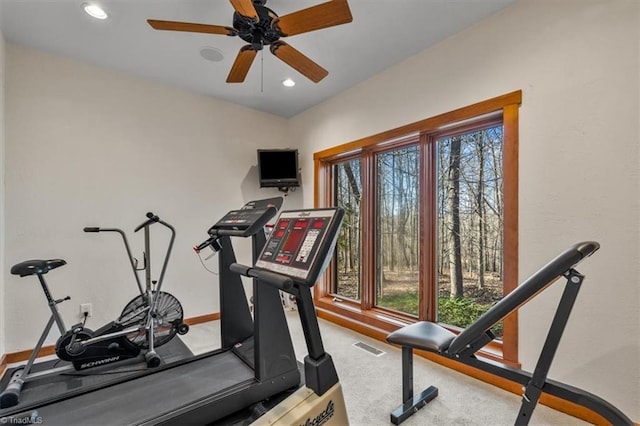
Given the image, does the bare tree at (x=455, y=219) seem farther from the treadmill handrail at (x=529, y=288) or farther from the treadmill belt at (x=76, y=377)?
the treadmill belt at (x=76, y=377)

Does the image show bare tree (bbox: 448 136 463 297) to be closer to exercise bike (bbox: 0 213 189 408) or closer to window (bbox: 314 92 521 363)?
window (bbox: 314 92 521 363)

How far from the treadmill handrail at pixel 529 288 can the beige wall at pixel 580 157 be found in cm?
76

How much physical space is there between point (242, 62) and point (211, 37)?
0.57 meters

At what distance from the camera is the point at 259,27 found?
2.01m

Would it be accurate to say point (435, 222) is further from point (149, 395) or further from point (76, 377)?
point (76, 377)

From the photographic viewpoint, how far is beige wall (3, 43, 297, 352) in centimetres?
279

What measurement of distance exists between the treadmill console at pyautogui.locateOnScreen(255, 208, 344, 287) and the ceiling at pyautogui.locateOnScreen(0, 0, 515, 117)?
68.4 inches

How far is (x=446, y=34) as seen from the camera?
2.63 m

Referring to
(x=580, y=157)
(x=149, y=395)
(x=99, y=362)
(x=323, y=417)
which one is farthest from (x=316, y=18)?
(x=99, y=362)

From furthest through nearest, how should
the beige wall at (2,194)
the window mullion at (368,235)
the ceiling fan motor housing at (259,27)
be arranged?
the window mullion at (368,235) < the beige wall at (2,194) < the ceiling fan motor housing at (259,27)

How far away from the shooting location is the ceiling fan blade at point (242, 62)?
2215 mm

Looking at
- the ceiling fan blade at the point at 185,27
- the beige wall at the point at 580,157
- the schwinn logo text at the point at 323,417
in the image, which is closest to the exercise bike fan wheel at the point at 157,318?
the schwinn logo text at the point at 323,417

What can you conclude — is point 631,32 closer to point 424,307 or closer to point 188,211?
point 424,307

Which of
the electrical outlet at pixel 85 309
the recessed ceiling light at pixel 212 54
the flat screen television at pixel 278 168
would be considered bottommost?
the electrical outlet at pixel 85 309
